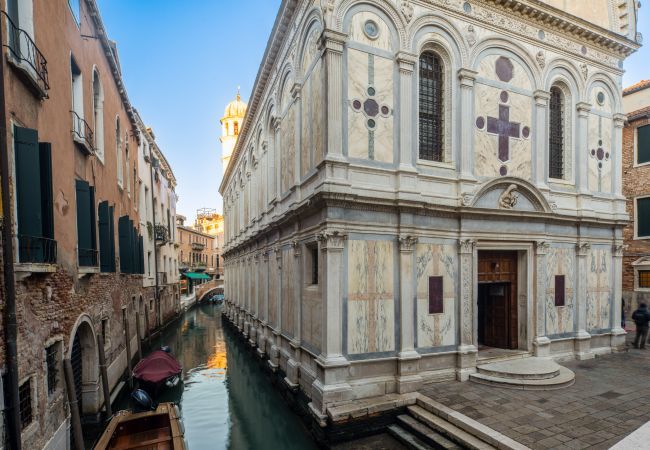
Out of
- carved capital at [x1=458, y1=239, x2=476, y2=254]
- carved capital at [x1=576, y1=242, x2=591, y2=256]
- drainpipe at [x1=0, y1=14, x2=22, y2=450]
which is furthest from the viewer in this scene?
carved capital at [x1=576, y1=242, x2=591, y2=256]

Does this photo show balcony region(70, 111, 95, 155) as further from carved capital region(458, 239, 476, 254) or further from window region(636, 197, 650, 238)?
window region(636, 197, 650, 238)

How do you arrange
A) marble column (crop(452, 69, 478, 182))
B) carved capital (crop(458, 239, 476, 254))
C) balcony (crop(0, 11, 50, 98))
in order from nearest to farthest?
balcony (crop(0, 11, 50, 98)), carved capital (crop(458, 239, 476, 254)), marble column (crop(452, 69, 478, 182))

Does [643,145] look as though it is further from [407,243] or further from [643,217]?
[407,243]

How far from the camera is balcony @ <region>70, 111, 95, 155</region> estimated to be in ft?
26.3

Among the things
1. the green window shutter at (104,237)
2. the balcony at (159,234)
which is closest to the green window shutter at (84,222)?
the green window shutter at (104,237)

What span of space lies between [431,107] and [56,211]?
855cm

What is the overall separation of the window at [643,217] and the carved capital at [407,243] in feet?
47.0

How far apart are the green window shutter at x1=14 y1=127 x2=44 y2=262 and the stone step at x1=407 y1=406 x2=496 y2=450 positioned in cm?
725

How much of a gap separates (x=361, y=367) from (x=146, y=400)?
5.59 meters

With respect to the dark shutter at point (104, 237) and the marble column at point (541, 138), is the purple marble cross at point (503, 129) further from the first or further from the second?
the dark shutter at point (104, 237)

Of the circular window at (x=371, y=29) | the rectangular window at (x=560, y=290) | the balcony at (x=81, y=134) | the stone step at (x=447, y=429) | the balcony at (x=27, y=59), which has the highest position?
the circular window at (x=371, y=29)

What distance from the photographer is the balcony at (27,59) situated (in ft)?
17.2

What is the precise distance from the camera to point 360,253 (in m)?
8.42

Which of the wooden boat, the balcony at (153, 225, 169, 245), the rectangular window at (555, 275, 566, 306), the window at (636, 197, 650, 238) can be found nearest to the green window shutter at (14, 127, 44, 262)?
the wooden boat
